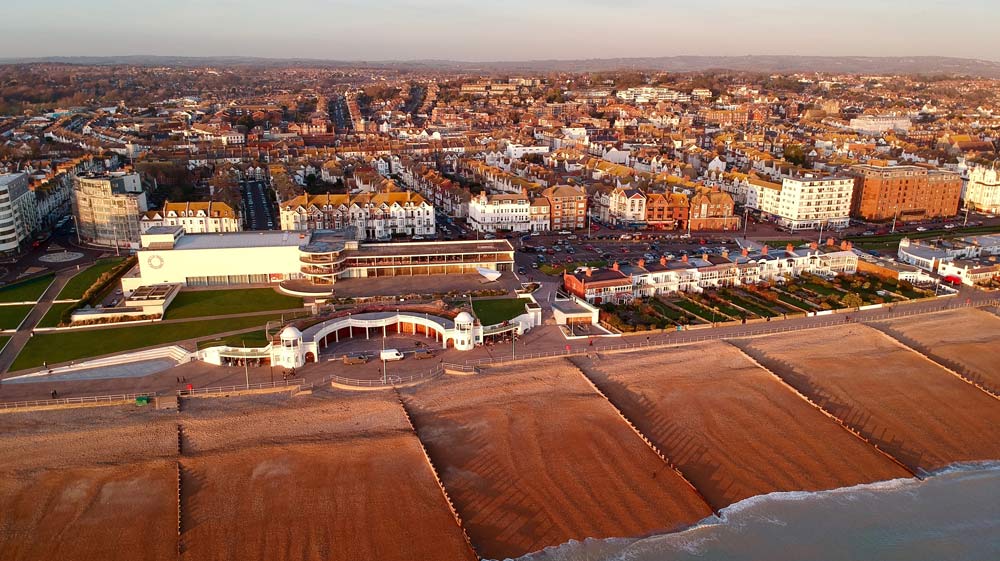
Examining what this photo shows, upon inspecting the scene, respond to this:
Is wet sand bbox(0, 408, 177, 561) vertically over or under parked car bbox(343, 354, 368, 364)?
under

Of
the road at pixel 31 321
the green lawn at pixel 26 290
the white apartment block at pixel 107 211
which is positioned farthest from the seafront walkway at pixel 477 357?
the white apartment block at pixel 107 211

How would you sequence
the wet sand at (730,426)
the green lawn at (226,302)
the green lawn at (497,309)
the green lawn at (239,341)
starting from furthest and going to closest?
1. the green lawn at (226,302)
2. the green lawn at (497,309)
3. the green lawn at (239,341)
4. the wet sand at (730,426)

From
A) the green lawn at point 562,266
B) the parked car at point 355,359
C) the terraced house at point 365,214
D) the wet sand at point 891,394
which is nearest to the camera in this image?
the wet sand at point 891,394

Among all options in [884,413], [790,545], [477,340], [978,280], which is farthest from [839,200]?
[790,545]

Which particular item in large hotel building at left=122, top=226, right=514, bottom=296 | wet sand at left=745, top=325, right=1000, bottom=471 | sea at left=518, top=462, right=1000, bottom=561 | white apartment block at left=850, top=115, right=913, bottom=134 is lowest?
sea at left=518, top=462, right=1000, bottom=561

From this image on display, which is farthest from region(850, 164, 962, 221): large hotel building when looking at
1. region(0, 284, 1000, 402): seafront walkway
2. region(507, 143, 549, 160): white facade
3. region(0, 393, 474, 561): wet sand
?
region(0, 393, 474, 561): wet sand

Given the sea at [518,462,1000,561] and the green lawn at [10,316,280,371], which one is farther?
the green lawn at [10,316,280,371]

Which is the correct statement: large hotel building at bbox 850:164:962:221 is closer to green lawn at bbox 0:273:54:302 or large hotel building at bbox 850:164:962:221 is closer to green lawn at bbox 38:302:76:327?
green lawn at bbox 38:302:76:327

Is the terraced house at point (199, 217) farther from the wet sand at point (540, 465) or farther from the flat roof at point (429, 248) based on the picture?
the wet sand at point (540, 465)
